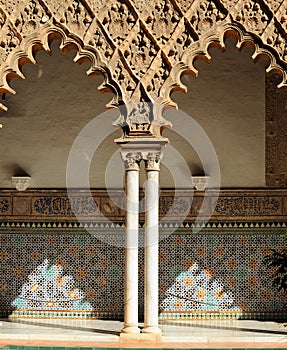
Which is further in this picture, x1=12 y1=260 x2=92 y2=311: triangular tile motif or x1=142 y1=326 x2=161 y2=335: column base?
x1=12 y1=260 x2=92 y2=311: triangular tile motif

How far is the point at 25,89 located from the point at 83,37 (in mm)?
2459

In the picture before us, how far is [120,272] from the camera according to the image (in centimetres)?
1081

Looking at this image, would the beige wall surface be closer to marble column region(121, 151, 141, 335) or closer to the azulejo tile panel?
the azulejo tile panel

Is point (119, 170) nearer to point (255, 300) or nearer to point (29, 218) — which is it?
point (29, 218)

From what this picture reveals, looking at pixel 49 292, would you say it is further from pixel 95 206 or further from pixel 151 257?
pixel 151 257

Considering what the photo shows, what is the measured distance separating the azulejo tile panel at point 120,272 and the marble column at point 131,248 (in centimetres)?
235

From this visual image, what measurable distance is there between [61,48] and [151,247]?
2.31 m

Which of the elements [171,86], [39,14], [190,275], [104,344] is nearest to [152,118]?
[171,86]

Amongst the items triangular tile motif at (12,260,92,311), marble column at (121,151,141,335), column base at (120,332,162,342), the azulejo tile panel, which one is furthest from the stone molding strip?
column base at (120,332,162,342)

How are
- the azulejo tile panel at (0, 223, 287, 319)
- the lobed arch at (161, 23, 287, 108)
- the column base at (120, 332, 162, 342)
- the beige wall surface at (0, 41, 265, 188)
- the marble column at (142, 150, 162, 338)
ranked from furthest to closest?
A: the azulejo tile panel at (0, 223, 287, 319)
the beige wall surface at (0, 41, 265, 188)
the lobed arch at (161, 23, 287, 108)
the marble column at (142, 150, 162, 338)
the column base at (120, 332, 162, 342)

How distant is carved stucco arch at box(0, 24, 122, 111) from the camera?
849 centimetres

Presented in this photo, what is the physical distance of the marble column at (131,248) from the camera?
8.29 m

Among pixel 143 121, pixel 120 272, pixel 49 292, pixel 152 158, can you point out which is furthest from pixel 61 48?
pixel 49 292

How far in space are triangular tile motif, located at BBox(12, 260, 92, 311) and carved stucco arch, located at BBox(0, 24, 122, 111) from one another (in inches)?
125
